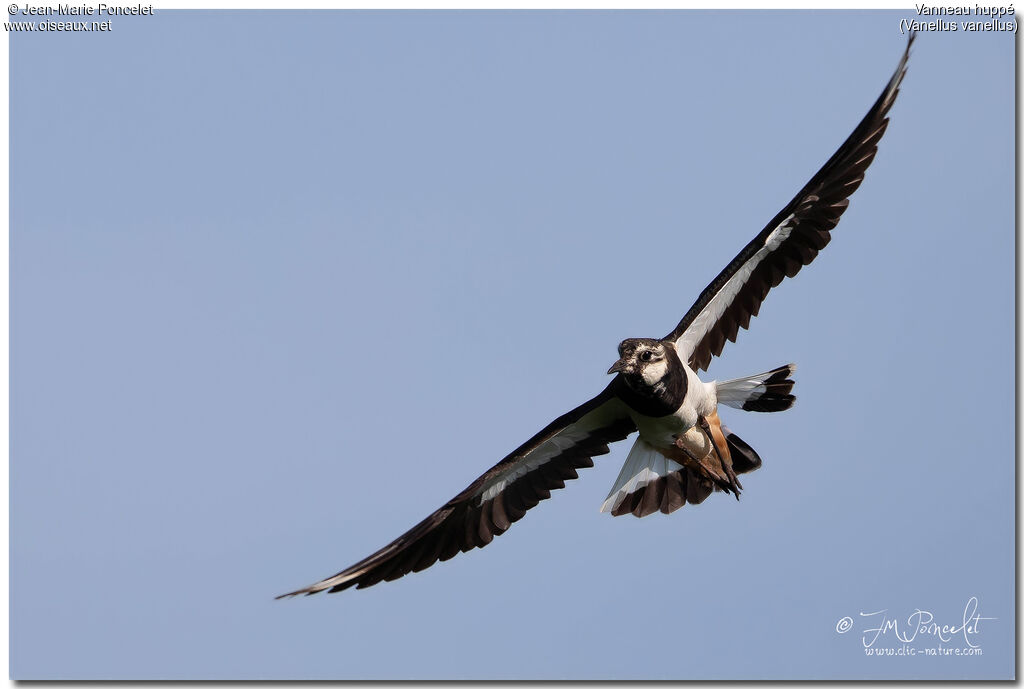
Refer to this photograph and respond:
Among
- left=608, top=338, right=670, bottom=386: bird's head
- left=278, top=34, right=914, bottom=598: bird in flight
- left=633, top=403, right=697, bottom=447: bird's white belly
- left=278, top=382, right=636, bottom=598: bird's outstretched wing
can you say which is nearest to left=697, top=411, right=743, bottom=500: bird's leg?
left=278, top=34, right=914, bottom=598: bird in flight

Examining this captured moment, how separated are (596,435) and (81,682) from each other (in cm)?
516

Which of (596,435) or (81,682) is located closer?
(81,682)

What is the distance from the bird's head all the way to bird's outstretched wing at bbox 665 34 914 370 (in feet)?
2.61

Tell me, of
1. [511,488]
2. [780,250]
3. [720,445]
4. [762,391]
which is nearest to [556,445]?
[511,488]

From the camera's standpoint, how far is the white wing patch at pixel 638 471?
1339cm

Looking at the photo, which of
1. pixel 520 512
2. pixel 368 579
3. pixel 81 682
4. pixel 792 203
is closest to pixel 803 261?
pixel 792 203

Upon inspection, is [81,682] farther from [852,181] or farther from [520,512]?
[852,181]

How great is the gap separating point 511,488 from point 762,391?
2.50 m

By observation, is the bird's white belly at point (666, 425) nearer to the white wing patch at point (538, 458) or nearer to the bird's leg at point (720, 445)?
the bird's leg at point (720, 445)

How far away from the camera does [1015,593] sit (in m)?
12.6

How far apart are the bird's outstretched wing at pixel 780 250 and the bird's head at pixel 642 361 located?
80 cm

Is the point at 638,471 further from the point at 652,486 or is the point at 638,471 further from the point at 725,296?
the point at 725,296

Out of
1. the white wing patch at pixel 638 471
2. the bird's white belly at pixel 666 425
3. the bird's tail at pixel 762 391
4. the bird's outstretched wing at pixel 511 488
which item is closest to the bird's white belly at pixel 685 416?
the bird's white belly at pixel 666 425

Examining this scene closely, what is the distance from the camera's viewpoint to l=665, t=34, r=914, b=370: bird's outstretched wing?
1250cm
